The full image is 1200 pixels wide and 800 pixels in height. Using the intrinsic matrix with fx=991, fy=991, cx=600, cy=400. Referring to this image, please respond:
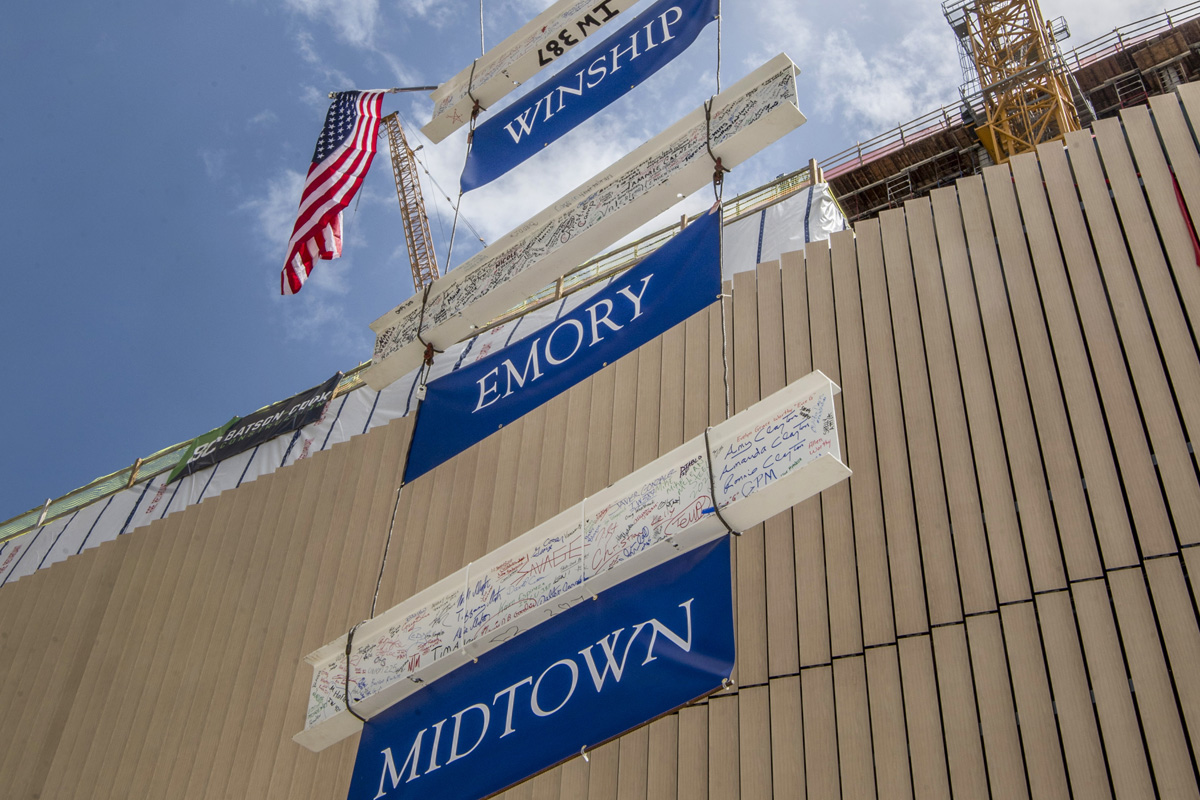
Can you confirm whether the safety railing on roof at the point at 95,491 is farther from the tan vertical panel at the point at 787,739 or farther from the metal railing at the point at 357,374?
the tan vertical panel at the point at 787,739

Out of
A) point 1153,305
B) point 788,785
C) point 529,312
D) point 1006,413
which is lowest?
point 788,785

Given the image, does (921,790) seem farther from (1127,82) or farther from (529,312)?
(1127,82)

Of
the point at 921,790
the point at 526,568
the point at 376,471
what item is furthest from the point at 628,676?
the point at 376,471

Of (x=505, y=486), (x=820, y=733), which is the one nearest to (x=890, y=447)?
(x=820, y=733)

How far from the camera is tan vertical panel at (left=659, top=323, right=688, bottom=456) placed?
8.70 metres

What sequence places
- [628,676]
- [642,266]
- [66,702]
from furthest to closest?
1. [66,702]
2. [642,266]
3. [628,676]

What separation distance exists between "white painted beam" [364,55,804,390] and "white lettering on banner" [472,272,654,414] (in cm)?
104

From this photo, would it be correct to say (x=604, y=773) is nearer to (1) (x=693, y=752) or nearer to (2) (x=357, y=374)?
(1) (x=693, y=752)

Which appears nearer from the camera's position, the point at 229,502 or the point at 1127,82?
the point at 229,502

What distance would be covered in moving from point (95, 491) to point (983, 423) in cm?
1364

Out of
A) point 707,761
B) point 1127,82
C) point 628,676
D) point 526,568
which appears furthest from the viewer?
point 1127,82

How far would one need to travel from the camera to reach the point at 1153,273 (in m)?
6.79

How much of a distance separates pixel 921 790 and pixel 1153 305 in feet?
11.7

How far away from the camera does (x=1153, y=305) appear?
6.67 metres
